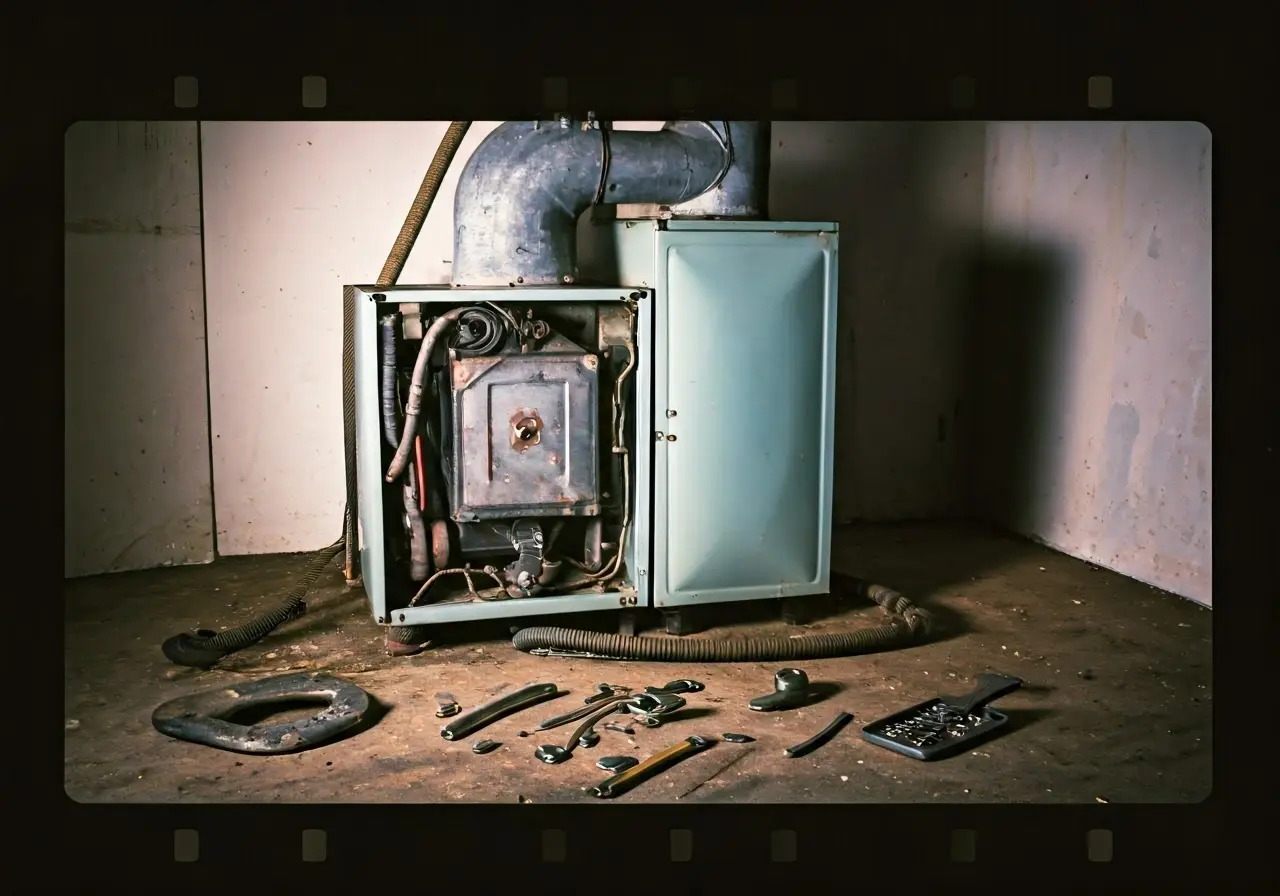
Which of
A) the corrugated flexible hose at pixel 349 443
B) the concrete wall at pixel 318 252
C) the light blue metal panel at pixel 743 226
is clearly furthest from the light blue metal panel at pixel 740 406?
the concrete wall at pixel 318 252

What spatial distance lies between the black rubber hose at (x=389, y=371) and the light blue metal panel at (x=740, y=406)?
712 millimetres

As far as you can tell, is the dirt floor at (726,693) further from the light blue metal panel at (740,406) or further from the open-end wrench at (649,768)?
the light blue metal panel at (740,406)

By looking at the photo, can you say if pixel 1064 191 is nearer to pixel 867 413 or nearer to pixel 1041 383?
pixel 1041 383

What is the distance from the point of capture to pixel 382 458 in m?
3.40

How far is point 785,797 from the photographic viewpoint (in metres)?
2.55

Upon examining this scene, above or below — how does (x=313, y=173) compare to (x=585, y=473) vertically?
above

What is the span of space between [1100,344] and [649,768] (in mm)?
2547

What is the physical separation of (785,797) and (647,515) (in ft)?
3.56

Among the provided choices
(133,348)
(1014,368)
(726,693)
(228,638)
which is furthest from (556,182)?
(1014,368)

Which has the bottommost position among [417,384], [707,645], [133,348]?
[707,645]

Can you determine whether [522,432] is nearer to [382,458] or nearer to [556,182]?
[382,458]

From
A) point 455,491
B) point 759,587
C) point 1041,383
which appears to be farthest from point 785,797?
point 1041,383

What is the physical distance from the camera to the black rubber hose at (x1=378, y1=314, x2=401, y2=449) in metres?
3.31

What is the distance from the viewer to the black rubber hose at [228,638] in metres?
3.30
